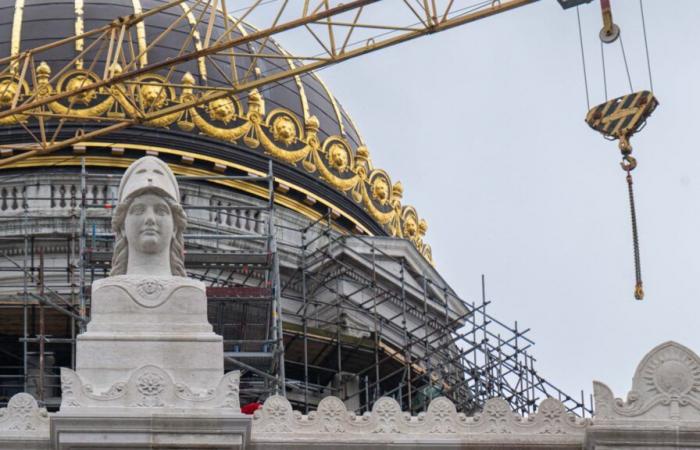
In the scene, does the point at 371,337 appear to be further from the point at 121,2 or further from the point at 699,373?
the point at 699,373

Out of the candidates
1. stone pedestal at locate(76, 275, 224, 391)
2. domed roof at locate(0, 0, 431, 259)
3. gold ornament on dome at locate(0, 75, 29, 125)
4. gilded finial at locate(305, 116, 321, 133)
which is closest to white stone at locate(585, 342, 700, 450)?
stone pedestal at locate(76, 275, 224, 391)

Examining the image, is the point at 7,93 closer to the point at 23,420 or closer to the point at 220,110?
the point at 220,110

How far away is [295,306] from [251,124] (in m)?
5.89

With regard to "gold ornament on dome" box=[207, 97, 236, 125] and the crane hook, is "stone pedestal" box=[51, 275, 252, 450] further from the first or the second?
"gold ornament on dome" box=[207, 97, 236, 125]

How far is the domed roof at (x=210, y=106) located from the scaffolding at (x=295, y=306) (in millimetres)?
1360

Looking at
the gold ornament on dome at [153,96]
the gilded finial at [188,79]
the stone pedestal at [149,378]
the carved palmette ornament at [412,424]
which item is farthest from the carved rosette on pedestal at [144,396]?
the gilded finial at [188,79]

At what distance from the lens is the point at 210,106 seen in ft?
213

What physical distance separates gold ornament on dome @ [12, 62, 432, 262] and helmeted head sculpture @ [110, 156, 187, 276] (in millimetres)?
24958

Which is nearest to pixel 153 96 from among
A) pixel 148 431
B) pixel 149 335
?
pixel 149 335

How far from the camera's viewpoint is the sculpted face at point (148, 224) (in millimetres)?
34906

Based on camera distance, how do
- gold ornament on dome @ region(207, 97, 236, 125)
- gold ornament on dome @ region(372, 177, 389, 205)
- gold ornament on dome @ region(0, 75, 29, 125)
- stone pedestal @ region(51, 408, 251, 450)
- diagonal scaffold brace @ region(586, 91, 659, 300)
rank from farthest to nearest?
gold ornament on dome @ region(372, 177, 389, 205), gold ornament on dome @ region(207, 97, 236, 125), gold ornament on dome @ region(0, 75, 29, 125), diagonal scaffold brace @ region(586, 91, 659, 300), stone pedestal @ region(51, 408, 251, 450)

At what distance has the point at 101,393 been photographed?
3306 centimetres

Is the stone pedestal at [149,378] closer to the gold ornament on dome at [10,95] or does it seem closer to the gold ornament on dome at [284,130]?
the gold ornament on dome at [10,95]

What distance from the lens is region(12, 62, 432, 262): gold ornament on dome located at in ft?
206
